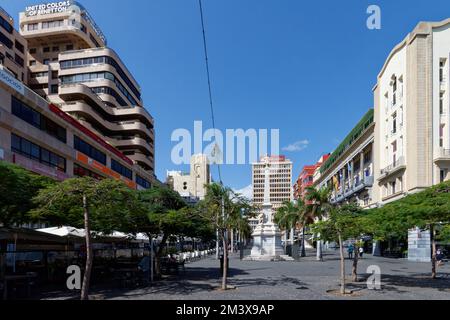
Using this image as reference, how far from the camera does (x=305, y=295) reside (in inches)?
595

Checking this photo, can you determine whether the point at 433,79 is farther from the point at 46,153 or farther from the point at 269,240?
the point at 46,153

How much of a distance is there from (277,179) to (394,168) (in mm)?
149094

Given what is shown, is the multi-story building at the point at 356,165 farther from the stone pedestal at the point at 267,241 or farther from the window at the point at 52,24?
the window at the point at 52,24

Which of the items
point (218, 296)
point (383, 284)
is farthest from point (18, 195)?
point (383, 284)

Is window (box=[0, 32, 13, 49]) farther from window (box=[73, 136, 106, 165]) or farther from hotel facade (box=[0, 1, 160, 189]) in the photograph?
window (box=[73, 136, 106, 165])

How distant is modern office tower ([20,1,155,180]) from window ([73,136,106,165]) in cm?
1333

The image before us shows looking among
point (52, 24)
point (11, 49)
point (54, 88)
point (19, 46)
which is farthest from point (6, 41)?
point (52, 24)

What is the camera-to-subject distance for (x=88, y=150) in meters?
48.2

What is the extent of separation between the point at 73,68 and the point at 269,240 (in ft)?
157

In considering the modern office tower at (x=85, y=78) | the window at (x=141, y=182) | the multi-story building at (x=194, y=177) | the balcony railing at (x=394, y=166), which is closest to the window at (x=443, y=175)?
the balcony railing at (x=394, y=166)

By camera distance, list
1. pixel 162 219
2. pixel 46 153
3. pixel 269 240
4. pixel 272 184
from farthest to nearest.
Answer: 1. pixel 272 184
2. pixel 269 240
3. pixel 46 153
4. pixel 162 219

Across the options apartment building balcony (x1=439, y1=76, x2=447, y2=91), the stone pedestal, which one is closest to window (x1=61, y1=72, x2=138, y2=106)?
the stone pedestal

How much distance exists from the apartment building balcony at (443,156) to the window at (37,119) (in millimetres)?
38062
